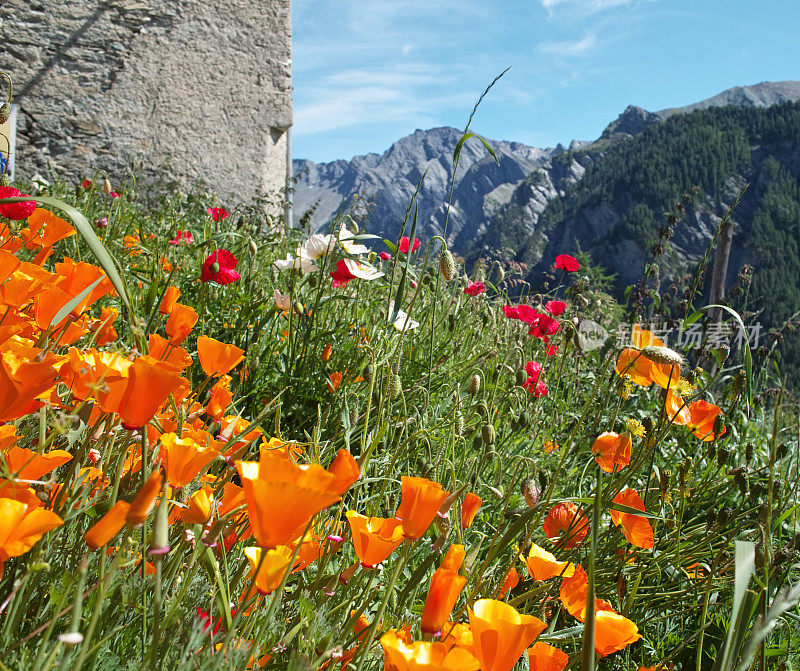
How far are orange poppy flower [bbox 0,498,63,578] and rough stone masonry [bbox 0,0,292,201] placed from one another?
6.91 meters

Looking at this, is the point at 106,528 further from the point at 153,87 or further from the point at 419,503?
the point at 153,87

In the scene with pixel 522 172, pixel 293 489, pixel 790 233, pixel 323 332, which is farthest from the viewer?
pixel 522 172

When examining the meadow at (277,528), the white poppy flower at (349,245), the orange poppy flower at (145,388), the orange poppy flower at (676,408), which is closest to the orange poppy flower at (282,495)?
the meadow at (277,528)

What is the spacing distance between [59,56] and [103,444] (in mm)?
7917

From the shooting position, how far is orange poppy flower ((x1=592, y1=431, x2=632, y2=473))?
113 centimetres

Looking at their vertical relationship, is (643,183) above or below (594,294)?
above

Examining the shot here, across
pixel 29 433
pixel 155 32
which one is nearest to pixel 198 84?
pixel 155 32

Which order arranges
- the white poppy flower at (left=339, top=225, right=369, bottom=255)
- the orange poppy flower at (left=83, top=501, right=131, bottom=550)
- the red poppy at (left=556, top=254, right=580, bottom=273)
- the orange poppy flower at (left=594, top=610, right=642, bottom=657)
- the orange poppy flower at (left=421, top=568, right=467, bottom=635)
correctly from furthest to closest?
the red poppy at (left=556, top=254, right=580, bottom=273) < the white poppy flower at (left=339, top=225, right=369, bottom=255) < the orange poppy flower at (left=594, top=610, right=642, bottom=657) < the orange poppy flower at (left=421, top=568, right=467, bottom=635) < the orange poppy flower at (left=83, top=501, right=131, bottom=550)

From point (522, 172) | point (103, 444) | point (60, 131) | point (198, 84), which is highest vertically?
point (522, 172)

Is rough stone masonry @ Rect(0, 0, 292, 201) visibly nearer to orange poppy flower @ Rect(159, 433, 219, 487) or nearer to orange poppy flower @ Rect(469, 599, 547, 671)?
orange poppy flower @ Rect(159, 433, 219, 487)

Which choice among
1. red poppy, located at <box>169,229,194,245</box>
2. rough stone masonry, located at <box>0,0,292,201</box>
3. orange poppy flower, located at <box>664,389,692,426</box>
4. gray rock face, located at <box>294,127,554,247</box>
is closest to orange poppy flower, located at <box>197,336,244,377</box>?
orange poppy flower, located at <box>664,389,692,426</box>

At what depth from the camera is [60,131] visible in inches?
279

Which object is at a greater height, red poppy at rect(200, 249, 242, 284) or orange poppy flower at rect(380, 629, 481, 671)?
red poppy at rect(200, 249, 242, 284)

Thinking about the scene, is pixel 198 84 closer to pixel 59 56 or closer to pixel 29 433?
pixel 59 56
